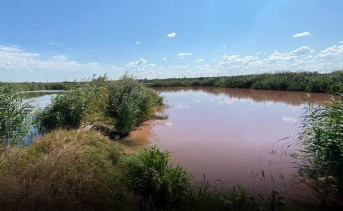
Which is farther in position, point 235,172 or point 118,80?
point 118,80

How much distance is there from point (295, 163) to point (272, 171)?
0.82 meters

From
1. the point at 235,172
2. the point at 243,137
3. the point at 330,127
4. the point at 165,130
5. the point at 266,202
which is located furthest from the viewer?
the point at 165,130

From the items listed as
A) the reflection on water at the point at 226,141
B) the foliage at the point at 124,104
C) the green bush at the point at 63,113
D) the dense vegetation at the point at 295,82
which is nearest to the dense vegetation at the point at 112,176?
the reflection on water at the point at 226,141

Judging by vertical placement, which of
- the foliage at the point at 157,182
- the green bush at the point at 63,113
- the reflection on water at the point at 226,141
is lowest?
the reflection on water at the point at 226,141

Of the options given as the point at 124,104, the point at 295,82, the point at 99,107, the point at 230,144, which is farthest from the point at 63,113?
the point at 295,82

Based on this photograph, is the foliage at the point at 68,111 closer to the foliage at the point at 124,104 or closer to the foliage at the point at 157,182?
the foliage at the point at 124,104

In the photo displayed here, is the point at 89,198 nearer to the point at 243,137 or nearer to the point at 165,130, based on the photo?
the point at 243,137

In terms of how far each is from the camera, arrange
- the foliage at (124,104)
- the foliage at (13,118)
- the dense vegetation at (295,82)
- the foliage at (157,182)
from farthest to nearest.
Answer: the dense vegetation at (295,82) < the foliage at (124,104) < the foliage at (13,118) < the foliage at (157,182)

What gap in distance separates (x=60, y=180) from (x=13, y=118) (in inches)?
125

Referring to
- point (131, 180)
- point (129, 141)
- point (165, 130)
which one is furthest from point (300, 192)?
point (165, 130)

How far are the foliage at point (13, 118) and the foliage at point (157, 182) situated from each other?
312 centimetres

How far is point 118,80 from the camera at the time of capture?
515 inches

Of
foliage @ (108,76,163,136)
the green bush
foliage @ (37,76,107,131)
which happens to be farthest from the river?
the green bush

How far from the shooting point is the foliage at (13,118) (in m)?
6.33
